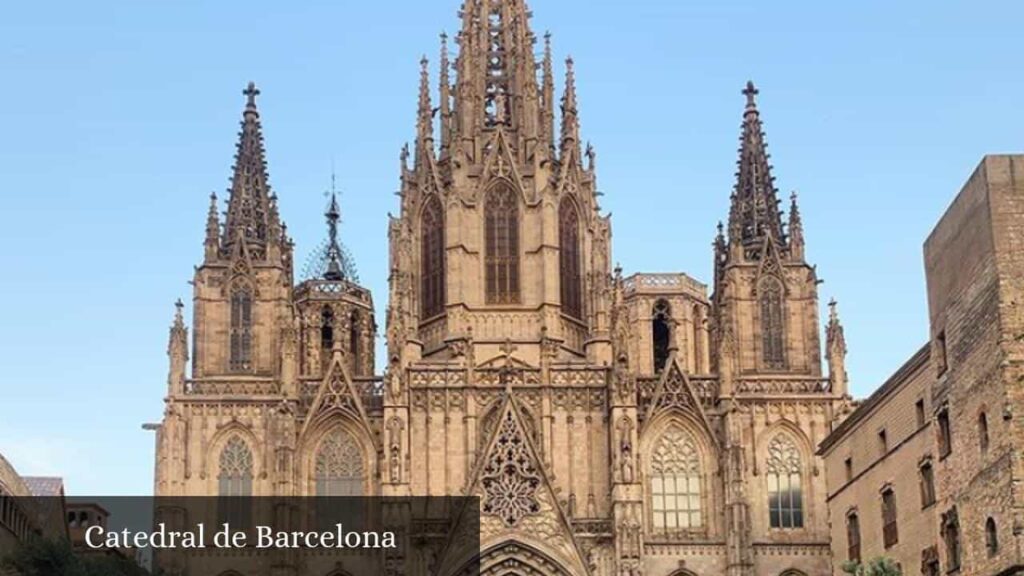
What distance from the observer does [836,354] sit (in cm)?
8050

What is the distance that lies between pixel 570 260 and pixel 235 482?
19.0 meters

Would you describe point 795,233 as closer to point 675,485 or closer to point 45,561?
point 675,485

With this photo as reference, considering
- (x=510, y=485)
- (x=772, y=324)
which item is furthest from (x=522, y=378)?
(x=772, y=324)

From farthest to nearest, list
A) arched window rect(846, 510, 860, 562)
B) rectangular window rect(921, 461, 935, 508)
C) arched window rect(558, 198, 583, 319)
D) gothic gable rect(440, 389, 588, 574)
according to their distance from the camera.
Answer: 1. arched window rect(558, 198, 583, 319)
2. gothic gable rect(440, 389, 588, 574)
3. arched window rect(846, 510, 860, 562)
4. rectangular window rect(921, 461, 935, 508)

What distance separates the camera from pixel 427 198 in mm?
85625

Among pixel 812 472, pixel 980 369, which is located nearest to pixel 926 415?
pixel 980 369

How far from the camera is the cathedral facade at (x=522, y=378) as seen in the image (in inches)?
3007

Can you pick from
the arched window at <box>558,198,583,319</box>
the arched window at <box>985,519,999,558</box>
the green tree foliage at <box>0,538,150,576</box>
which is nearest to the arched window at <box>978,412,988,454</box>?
the arched window at <box>985,519,999,558</box>

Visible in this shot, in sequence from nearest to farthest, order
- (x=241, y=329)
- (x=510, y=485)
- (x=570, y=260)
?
(x=510, y=485) → (x=241, y=329) → (x=570, y=260)

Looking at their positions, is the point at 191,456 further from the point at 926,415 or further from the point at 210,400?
the point at 926,415

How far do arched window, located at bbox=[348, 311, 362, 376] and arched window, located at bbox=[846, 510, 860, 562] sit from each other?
3732 centimetres

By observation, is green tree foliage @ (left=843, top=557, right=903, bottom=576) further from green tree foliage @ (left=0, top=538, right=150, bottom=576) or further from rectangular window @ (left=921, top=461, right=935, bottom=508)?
green tree foliage @ (left=0, top=538, right=150, bottom=576)

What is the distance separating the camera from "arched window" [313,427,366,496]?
7850 centimetres

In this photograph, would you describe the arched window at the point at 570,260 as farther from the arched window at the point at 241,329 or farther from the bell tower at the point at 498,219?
the arched window at the point at 241,329
